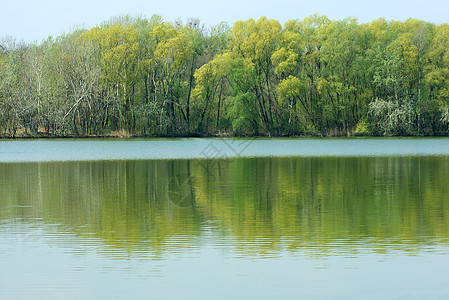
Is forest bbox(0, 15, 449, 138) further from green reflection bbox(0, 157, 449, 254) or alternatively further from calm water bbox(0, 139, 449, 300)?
calm water bbox(0, 139, 449, 300)

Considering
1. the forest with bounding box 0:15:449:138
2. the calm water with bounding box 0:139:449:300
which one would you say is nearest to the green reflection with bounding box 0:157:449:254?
the calm water with bounding box 0:139:449:300

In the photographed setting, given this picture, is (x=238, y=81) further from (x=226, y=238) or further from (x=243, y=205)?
(x=226, y=238)

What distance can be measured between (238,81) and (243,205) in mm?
61556

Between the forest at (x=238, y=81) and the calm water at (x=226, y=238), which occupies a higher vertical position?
the forest at (x=238, y=81)

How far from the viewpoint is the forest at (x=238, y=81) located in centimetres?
7612

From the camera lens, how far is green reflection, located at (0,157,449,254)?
45.9ft

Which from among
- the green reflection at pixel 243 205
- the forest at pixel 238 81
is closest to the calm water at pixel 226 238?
the green reflection at pixel 243 205

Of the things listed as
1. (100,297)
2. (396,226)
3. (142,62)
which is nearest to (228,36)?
(142,62)

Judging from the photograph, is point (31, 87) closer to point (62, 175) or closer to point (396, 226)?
point (62, 175)

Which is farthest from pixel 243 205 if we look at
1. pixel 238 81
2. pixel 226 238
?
pixel 238 81

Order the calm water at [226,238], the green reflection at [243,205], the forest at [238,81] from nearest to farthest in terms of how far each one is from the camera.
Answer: the calm water at [226,238] → the green reflection at [243,205] → the forest at [238,81]

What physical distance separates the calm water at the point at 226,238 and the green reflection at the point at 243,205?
43mm

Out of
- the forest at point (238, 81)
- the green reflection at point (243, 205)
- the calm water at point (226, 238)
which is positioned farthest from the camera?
the forest at point (238, 81)

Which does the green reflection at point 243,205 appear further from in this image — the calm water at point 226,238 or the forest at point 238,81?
the forest at point 238,81
